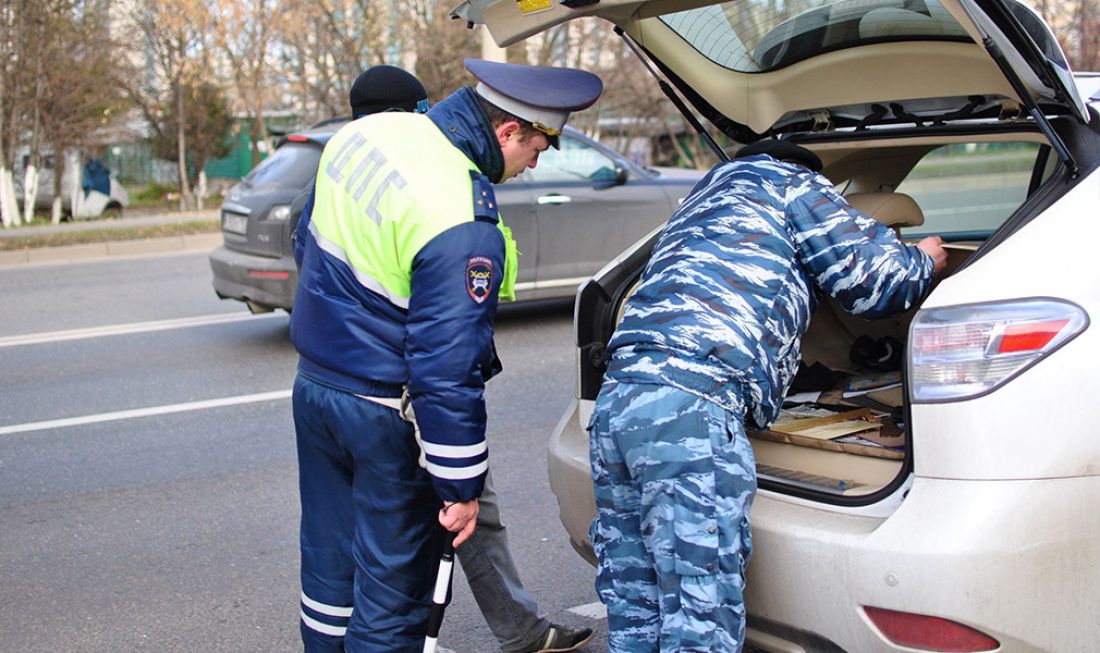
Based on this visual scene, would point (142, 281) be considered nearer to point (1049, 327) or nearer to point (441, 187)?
point (441, 187)

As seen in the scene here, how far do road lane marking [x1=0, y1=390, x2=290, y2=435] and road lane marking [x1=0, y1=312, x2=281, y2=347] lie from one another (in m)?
2.59

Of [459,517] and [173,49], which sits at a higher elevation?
[173,49]

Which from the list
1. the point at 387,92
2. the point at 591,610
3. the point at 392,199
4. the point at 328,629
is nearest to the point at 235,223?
the point at 387,92

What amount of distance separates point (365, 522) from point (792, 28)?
6.27ft

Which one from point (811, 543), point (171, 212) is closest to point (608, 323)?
point (811, 543)

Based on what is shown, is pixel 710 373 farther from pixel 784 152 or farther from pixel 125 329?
pixel 125 329

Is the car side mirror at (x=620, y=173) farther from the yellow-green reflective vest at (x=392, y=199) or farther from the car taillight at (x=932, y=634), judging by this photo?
the car taillight at (x=932, y=634)

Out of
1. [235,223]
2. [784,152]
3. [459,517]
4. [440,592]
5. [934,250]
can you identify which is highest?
[784,152]

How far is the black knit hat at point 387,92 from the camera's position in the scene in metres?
4.05

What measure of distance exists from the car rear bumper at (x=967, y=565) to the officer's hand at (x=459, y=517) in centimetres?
79

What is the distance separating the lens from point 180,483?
560 centimetres

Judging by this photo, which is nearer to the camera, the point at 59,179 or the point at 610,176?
the point at 610,176

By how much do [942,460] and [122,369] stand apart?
668cm

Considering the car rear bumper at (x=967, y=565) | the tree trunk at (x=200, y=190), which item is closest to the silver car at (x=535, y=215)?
the car rear bumper at (x=967, y=565)
